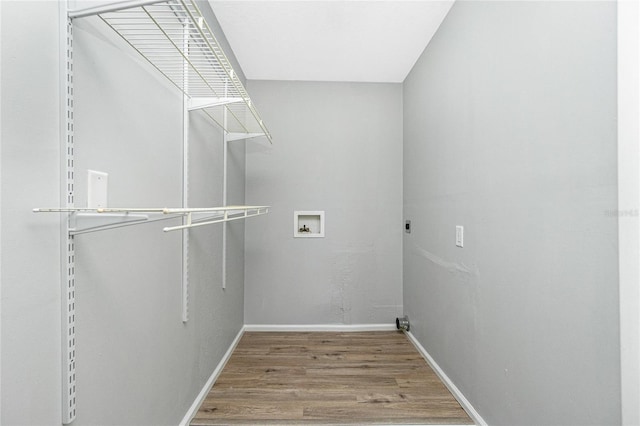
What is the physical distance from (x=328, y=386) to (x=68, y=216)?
1632 millimetres

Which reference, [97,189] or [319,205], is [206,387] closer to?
[97,189]

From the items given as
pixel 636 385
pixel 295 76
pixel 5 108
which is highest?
pixel 295 76

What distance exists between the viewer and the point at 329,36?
75.9 inches

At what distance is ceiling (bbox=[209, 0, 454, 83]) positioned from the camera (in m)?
1.67

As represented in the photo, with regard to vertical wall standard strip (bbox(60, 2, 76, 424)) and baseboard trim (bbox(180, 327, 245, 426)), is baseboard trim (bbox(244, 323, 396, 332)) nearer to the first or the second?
baseboard trim (bbox(180, 327, 245, 426))

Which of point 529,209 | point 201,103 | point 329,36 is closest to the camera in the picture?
point 529,209

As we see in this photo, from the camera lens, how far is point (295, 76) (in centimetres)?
247

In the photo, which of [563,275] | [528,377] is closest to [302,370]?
[528,377]

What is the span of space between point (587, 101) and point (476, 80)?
2.19ft

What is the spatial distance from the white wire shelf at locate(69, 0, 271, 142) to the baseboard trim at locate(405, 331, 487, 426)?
1.89 m

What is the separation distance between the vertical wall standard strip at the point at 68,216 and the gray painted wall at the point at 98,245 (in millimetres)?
16

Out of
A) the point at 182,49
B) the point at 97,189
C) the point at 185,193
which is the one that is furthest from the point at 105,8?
the point at 185,193

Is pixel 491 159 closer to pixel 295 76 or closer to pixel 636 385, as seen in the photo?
pixel 636 385

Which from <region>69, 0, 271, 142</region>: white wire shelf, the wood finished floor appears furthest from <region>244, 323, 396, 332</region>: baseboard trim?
<region>69, 0, 271, 142</region>: white wire shelf
